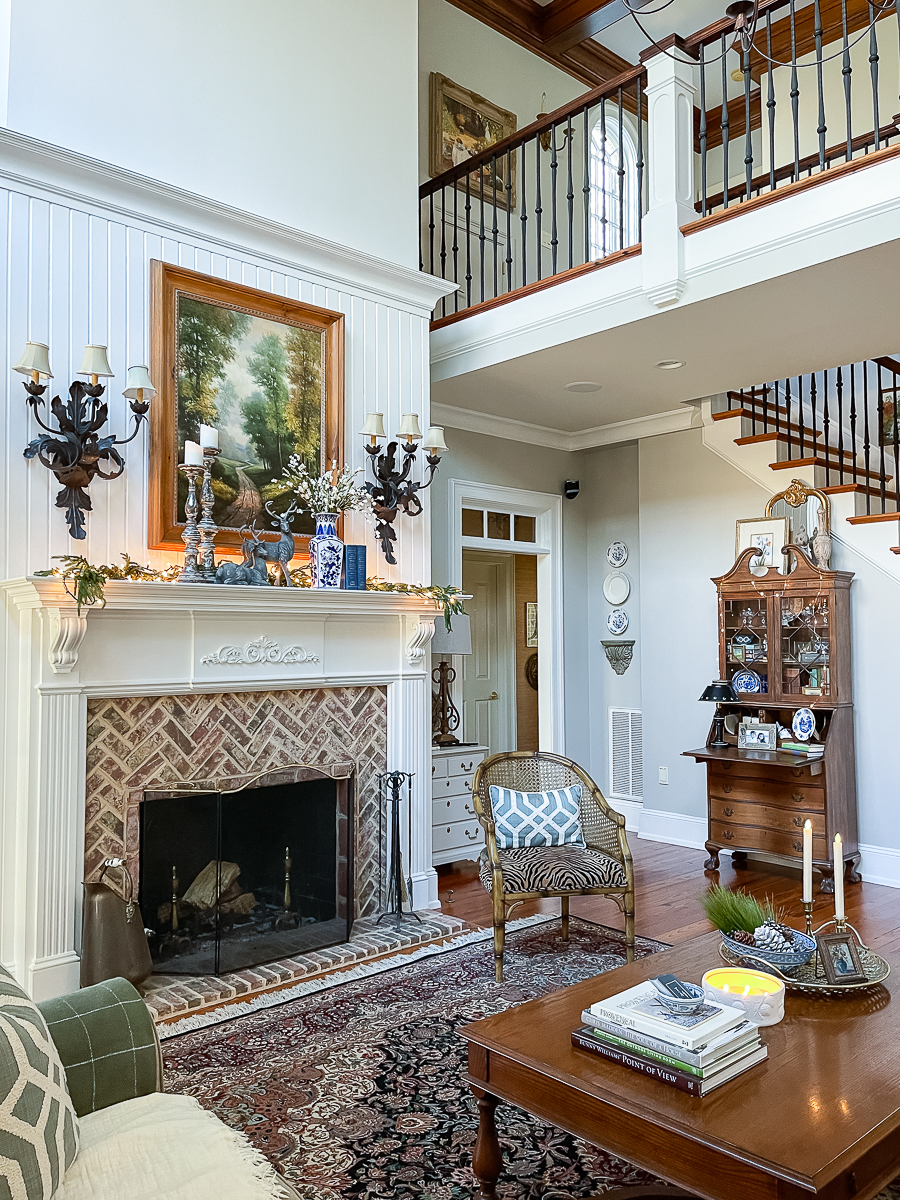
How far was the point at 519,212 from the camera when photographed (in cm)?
677

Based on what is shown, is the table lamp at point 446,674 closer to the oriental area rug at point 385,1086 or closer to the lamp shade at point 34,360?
the oriental area rug at point 385,1086

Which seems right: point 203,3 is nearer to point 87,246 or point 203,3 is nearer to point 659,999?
point 87,246

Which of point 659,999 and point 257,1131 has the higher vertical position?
point 659,999

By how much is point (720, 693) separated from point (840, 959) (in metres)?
3.22

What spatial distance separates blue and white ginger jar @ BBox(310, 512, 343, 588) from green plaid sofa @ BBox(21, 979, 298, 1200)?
233 centimetres

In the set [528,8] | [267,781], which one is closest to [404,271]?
[267,781]

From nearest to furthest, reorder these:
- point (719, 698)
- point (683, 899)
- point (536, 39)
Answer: point (683, 899) → point (719, 698) → point (536, 39)

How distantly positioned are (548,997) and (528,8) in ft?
22.4

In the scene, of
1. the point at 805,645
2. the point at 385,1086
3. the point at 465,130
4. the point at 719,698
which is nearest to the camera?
the point at 385,1086

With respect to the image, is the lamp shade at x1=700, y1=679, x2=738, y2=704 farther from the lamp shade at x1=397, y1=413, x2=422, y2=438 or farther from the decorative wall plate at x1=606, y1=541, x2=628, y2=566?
the lamp shade at x1=397, y1=413, x2=422, y2=438

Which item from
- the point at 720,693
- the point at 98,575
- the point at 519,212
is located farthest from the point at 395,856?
the point at 519,212

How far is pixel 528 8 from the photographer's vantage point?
6547 millimetres

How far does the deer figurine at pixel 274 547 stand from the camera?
3.90m

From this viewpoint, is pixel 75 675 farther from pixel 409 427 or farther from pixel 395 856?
pixel 409 427
